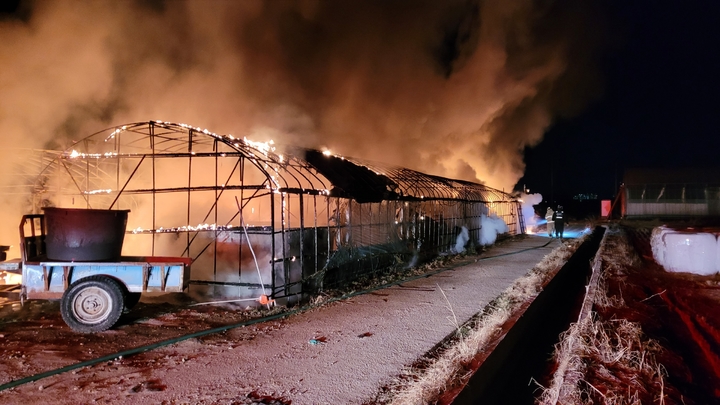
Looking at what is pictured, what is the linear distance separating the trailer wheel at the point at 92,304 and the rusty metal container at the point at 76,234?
42 centimetres

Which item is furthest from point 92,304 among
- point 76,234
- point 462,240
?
point 462,240

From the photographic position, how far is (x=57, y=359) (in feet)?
19.0

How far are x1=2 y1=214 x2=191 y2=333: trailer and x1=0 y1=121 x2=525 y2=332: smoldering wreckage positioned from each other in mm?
16

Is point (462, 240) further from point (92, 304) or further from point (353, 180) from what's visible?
point (92, 304)

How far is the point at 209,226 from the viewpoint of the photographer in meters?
10.9

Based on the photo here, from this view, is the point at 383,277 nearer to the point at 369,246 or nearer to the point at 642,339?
the point at 369,246

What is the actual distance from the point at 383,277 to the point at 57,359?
733cm

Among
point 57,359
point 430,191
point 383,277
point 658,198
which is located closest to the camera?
point 57,359

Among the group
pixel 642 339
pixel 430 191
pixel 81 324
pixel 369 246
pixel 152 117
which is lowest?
pixel 642 339

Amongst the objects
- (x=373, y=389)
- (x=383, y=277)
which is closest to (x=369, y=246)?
(x=383, y=277)

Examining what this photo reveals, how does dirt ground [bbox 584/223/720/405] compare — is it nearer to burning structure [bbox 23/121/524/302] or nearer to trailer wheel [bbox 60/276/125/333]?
burning structure [bbox 23/121/524/302]

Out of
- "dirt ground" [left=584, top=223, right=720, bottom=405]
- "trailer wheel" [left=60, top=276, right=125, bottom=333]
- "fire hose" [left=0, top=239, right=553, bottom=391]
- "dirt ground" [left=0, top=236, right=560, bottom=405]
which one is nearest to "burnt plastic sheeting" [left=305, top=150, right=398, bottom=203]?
"fire hose" [left=0, top=239, right=553, bottom=391]

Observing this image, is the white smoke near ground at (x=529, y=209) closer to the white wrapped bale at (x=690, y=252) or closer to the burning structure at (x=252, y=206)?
the burning structure at (x=252, y=206)

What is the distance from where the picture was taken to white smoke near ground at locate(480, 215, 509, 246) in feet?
70.1
